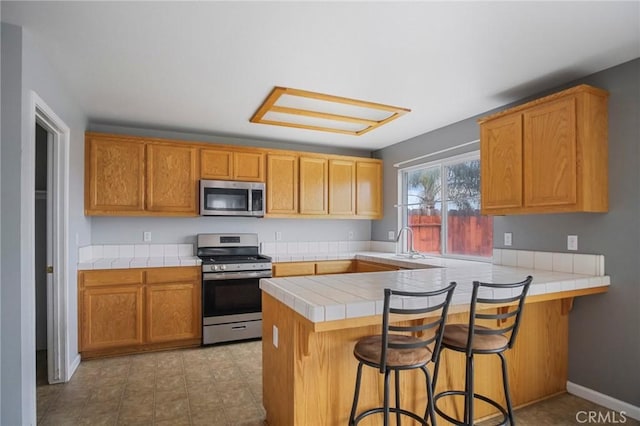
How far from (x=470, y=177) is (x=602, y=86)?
4.53 feet

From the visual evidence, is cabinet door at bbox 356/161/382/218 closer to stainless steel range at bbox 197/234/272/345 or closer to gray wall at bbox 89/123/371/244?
gray wall at bbox 89/123/371/244

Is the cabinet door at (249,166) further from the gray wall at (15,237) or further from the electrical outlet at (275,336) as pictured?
the electrical outlet at (275,336)

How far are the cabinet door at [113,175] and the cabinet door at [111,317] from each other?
0.83 metres

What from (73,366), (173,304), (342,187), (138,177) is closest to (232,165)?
(138,177)

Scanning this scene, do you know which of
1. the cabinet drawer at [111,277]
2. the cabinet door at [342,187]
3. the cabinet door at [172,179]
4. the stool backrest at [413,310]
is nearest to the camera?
the stool backrest at [413,310]

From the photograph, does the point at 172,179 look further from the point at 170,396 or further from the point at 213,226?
the point at 170,396

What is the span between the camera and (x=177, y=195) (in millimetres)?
3986

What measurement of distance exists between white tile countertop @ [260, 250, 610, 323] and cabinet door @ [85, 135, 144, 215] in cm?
227

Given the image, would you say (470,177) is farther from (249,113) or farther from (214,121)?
(214,121)

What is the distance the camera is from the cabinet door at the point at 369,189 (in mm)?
4930

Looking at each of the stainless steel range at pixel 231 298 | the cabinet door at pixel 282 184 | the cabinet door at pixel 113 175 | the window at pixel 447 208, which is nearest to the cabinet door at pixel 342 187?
the cabinet door at pixel 282 184

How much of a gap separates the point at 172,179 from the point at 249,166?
34.3 inches

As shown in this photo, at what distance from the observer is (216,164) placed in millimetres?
4160

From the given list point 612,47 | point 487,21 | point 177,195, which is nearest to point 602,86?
point 612,47
